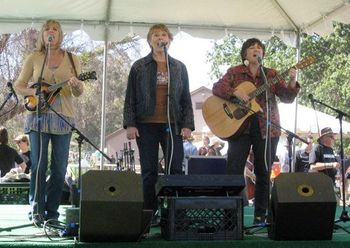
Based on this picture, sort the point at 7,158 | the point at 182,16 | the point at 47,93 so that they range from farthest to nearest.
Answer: the point at 7,158
the point at 182,16
the point at 47,93

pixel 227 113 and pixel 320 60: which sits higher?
pixel 320 60

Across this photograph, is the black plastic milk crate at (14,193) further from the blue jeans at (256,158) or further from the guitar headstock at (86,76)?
the blue jeans at (256,158)

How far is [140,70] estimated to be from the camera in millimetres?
4668

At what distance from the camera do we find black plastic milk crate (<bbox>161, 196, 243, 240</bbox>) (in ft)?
12.1

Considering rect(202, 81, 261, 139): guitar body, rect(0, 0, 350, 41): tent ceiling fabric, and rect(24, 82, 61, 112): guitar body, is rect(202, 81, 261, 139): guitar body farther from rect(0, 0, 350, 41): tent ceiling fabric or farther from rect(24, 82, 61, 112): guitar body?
rect(0, 0, 350, 41): tent ceiling fabric

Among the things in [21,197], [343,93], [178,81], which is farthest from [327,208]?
[343,93]

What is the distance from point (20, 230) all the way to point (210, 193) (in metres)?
1.48

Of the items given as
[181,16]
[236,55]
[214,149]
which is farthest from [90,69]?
[181,16]

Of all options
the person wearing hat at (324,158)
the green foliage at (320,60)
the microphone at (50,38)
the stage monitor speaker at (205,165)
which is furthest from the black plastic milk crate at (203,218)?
the green foliage at (320,60)

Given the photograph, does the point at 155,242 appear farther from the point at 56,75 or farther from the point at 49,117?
the point at 56,75

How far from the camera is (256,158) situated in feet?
15.6

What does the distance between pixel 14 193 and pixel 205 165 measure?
8.35 feet

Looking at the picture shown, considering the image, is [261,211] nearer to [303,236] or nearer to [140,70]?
[303,236]

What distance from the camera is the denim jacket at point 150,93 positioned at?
180 inches
